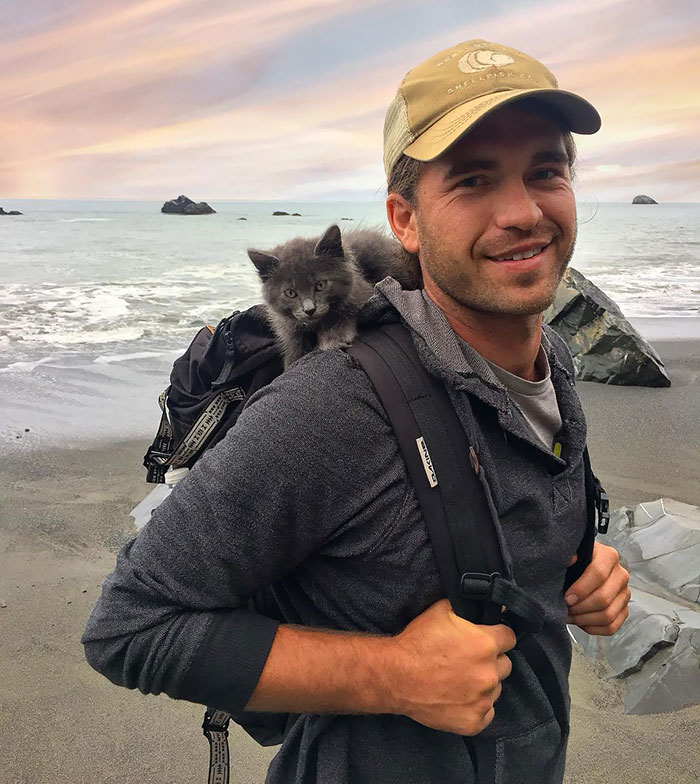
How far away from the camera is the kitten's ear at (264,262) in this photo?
3049 mm

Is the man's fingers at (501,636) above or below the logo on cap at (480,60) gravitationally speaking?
below

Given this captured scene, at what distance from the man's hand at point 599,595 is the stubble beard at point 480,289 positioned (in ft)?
2.50

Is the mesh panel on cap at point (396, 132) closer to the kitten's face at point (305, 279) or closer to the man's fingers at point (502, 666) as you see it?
the kitten's face at point (305, 279)

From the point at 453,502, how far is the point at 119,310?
45.1 ft

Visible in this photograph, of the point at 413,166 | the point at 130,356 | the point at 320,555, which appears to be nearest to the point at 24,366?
the point at 130,356

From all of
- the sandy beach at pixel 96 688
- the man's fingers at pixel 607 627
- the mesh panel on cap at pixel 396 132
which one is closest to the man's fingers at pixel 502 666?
the man's fingers at pixel 607 627

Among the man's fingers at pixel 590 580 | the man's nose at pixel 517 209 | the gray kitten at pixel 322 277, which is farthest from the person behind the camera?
the gray kitten at pixel 322 277

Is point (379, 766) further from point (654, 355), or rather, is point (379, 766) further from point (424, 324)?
point (654, 355)

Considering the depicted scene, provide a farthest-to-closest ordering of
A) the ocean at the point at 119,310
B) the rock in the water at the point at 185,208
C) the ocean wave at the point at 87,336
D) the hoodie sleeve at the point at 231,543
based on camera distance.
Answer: the rock in the water at the point at 185,208 < the ocean wave at the point at 87,336 < the ocean at the point at 119,310 < the hoodie sleeve at the point at 231,543

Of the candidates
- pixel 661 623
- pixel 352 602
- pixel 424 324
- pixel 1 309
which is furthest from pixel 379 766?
pixel 1 309

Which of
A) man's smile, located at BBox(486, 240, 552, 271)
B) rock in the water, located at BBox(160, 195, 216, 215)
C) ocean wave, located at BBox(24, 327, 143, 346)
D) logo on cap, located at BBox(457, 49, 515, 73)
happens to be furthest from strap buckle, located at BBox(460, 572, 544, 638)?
rock in the water, located at BBox(160, 195, 216, 215)

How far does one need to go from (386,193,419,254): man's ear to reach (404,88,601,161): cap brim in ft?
0.55

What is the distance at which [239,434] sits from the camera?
1402 millimetres

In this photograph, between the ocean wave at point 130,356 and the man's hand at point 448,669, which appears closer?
the man's hand at point 448,669
